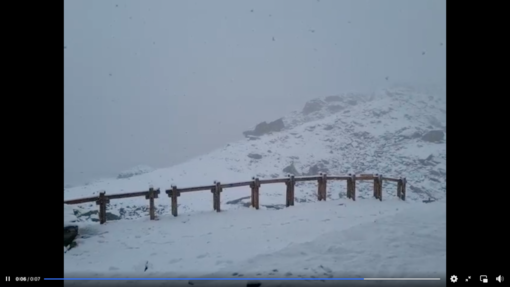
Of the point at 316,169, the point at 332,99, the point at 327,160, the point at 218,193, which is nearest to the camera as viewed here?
the point at 218,193

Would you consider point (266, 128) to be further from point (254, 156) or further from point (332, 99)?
point (332, 99)

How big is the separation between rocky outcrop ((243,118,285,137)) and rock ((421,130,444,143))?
16.6 meters

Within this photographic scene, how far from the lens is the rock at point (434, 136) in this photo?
27453 mm

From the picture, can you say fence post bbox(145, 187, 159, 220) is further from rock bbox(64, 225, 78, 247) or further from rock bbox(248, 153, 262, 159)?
rock bbox(248, 153, 262, 159)

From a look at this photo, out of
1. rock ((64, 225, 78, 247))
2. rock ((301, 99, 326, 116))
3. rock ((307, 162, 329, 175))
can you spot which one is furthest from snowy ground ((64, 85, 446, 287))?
rock ((301, 99, 326, 116))

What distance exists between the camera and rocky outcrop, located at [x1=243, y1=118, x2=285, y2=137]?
36531 mm

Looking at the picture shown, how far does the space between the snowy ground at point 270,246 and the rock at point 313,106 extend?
4087 cm
